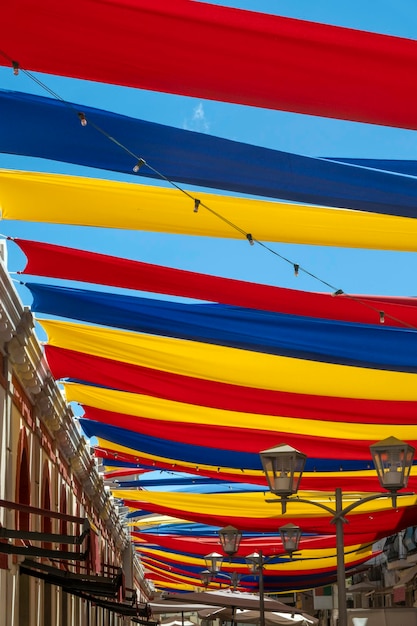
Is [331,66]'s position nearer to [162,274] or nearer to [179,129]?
[179,129]

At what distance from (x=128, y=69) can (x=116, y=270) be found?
228 cm

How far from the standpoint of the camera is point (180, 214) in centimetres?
550

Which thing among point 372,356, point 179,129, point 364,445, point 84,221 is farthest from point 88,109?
point 364,445

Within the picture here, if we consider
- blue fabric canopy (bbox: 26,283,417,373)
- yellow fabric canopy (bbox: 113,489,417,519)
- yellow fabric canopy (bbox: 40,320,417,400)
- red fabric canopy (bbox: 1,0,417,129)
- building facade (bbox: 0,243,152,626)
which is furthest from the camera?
yellow fabric canopy (bbox: 113,489,417,519)

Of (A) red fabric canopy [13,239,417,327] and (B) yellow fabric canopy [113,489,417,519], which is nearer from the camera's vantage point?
(A) red fabric canopy [13,239,417,327]

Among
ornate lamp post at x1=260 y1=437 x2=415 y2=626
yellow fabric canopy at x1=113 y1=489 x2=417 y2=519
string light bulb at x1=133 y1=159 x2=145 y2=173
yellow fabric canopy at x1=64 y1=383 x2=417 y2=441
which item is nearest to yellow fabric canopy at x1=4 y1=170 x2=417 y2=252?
string light bulb at x1=133 y1=159 x2=145 y2=173

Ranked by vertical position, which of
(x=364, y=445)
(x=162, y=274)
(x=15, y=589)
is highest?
(x=162, y=274)

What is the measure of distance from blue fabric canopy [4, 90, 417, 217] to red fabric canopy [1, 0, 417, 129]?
435mm

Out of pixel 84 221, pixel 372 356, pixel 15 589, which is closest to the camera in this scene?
pixel 84 221

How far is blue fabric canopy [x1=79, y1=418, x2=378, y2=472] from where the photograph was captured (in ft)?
33.4

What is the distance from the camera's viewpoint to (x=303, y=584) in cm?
2295

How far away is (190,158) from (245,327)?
2139mm

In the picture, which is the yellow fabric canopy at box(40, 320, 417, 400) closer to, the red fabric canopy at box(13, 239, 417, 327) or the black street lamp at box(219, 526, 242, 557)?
the red fabric canopy at box(13, 239, 417, 327)

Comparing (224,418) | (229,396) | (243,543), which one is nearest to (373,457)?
(229,396)
